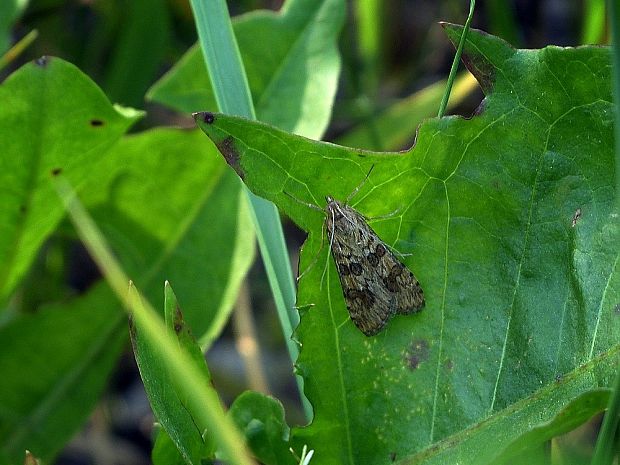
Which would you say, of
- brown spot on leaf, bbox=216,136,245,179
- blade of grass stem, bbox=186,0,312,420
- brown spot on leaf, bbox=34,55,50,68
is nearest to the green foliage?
brown spot on leaf, bbox=34,55,50,68

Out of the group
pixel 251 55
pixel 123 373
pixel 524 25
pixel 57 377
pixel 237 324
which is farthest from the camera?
pixel 524 25

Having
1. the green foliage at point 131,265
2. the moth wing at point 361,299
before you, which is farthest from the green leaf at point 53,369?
the moth wing at point 361,299

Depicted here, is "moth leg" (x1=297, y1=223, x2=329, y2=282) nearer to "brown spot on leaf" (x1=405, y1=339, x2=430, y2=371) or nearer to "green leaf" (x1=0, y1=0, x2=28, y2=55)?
"brown spot on leaf" (x1=405, y1=339, x2=430, y2=371)

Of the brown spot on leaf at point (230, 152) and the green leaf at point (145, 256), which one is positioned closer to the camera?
the brown spot on leaf at point (230, 152)

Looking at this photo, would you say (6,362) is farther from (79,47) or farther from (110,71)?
(79,47)

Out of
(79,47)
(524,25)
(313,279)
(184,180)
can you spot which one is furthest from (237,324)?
(524,25)

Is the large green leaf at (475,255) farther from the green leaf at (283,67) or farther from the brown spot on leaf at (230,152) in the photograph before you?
the green leaf at (283,67)
